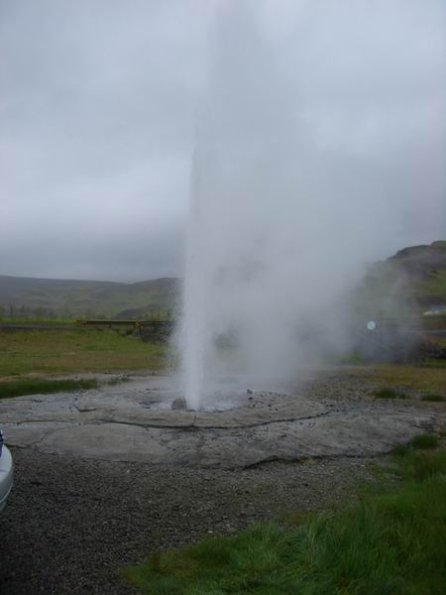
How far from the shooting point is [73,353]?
78.2ft

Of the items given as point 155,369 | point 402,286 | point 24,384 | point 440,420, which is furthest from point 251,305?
point 402,286

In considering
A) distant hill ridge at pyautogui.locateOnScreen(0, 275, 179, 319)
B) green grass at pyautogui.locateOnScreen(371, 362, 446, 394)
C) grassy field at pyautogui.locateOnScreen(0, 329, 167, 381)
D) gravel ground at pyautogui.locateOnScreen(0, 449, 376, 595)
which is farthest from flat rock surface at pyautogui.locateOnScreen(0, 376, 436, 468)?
distant hill ridge at pyautogui.locateOnScreen(0, 275, 179, 319)

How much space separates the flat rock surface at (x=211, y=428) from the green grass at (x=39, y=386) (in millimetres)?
1260

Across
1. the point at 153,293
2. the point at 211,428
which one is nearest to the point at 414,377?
the point at 211,428

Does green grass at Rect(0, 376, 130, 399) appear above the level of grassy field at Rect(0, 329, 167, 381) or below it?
below

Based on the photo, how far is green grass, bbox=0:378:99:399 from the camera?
13039 millimetres

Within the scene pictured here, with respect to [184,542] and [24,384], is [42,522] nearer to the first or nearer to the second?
[184,542]

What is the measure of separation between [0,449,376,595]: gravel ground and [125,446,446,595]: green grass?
0.34 m

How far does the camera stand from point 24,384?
1357 cm

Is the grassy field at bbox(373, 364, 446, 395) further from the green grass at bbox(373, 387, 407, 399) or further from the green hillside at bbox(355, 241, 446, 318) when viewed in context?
the green hillside at bbox(355, 241, 446, 318)

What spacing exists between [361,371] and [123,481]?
14417 mm

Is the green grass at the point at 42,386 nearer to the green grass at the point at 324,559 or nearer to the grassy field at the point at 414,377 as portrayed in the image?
the grassy field at the point at 414,377

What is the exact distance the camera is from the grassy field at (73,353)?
59.4 ft

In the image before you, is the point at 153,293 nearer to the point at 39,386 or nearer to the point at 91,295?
the point at 91,295
